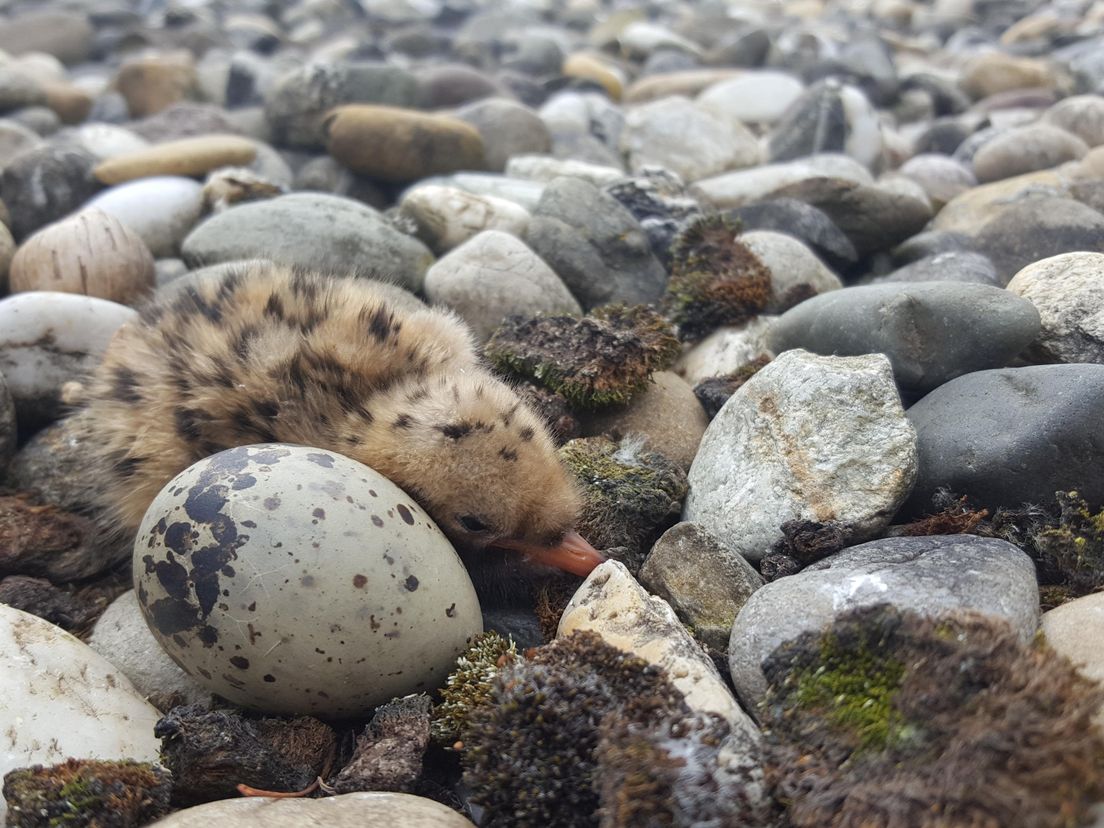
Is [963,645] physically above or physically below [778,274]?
above

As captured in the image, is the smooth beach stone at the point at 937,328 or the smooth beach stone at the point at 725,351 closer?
the smooth beach stone at the point at 937,328

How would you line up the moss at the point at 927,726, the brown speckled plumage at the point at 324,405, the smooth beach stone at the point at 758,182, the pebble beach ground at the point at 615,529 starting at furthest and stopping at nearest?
the smooth beach stone at the point at 758,182 → the brown speckled plumage at the point at 324,405 → the pebble beach ground at the point at 615,529 → the moss at the point at 927,726

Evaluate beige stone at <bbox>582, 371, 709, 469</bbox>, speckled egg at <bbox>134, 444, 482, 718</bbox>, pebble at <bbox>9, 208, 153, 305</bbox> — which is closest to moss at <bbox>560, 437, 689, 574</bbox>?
beige stone at <bbox>582, 371, 709, 469</bbox>

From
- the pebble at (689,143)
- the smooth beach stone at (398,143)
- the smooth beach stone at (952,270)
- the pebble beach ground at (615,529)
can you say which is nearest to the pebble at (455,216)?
the pebble beach ground at (615,529)

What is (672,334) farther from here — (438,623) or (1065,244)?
(1065,244)

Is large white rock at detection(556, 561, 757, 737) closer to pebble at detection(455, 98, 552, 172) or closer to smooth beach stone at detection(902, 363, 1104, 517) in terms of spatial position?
smooth beach stone at detection(902, 363, 1104, 517)

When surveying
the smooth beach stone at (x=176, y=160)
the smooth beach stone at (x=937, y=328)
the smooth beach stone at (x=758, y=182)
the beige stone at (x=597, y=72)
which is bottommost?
the beige stone at (x=597, y=72)

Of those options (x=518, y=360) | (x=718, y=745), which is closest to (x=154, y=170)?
(x=518, y=360)

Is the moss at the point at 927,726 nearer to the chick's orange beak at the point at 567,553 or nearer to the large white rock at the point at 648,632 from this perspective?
the large white rock at the point at 648,632
